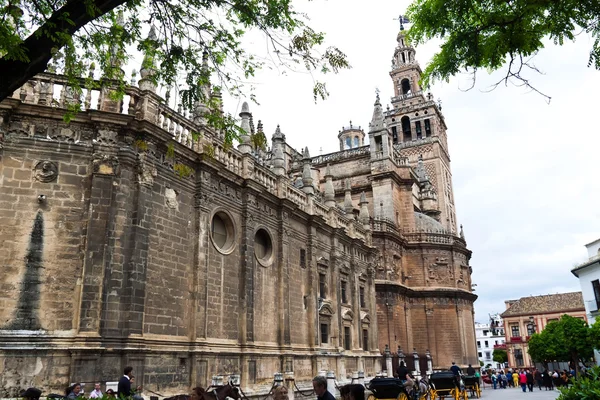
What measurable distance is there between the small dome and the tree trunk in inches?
1491

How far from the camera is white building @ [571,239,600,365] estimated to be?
3719 centimetres

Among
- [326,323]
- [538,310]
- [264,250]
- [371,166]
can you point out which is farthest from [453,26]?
[538,310]

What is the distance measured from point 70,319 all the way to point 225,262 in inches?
235

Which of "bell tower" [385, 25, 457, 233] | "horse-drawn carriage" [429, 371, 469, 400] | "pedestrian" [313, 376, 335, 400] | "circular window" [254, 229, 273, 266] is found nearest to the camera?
"pedestrian" [313, 376, 335, 400]

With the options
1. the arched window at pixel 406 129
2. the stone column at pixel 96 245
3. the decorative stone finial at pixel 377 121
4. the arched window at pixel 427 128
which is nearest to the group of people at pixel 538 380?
the decorative stone finial at pixel 377 121

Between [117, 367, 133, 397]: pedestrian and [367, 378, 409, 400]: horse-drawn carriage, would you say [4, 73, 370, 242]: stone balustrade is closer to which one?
[117, 367, 133, 397]: pedestrian

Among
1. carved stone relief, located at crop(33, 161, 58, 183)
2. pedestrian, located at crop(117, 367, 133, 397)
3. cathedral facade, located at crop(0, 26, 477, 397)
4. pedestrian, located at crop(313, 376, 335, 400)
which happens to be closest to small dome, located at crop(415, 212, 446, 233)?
cathedral facade, located at crop(0, 26, 477, 397)

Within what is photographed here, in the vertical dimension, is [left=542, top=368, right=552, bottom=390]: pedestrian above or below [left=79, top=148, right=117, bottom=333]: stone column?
below

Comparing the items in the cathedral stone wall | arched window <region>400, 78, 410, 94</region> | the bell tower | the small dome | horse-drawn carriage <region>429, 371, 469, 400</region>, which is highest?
arched window <region>400, 78, 410, 94</region>

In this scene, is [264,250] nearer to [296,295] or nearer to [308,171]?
[296,295]

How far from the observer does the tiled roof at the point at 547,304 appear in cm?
7344

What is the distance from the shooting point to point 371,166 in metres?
40.2

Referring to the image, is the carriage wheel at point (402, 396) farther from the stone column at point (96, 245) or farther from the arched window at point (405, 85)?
the arched window at point (405, 85)

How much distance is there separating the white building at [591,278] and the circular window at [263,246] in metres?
27.8
